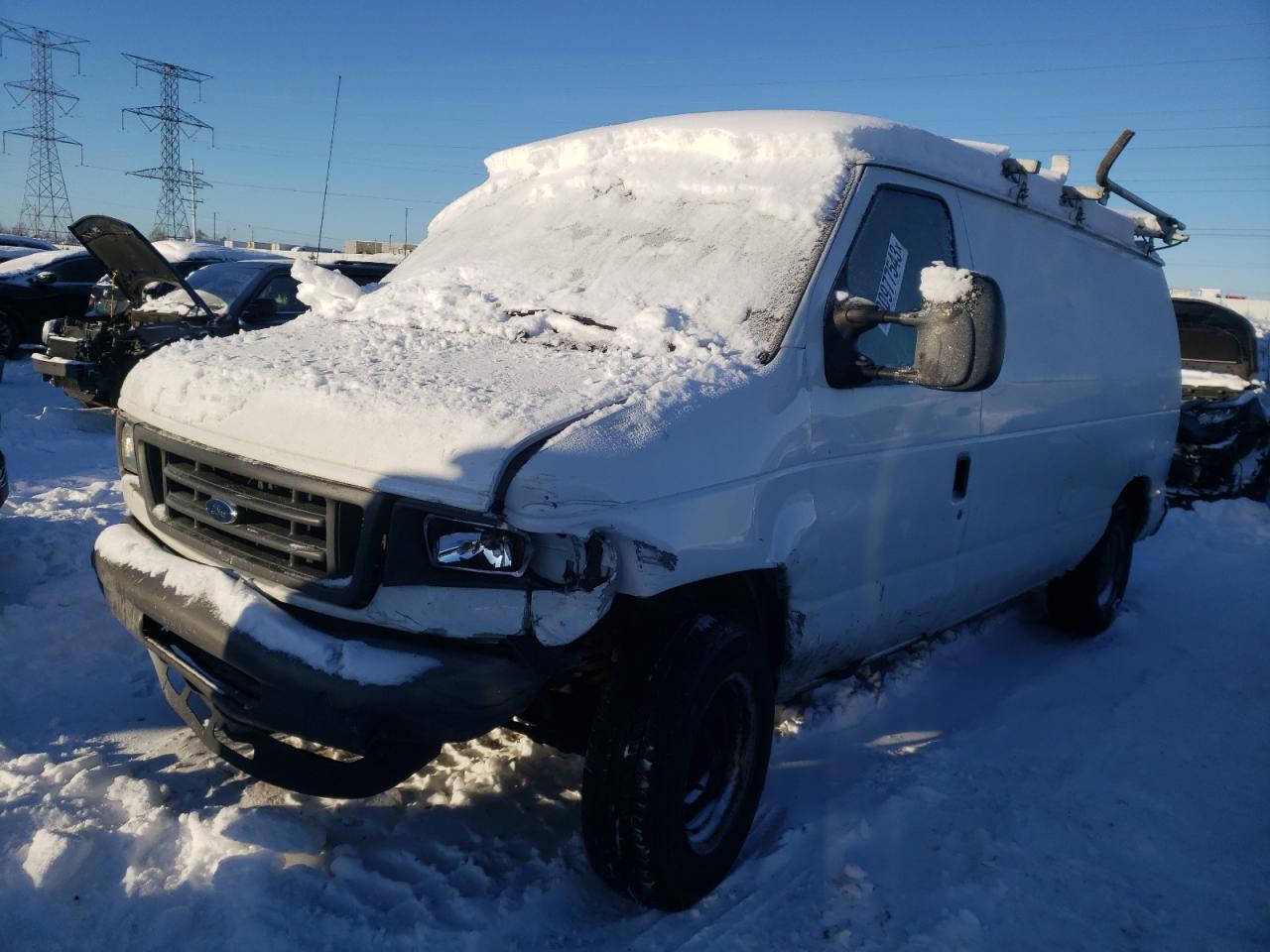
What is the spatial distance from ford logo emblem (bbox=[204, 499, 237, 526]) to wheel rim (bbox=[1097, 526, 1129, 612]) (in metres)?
4.80

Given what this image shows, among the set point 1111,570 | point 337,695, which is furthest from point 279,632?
point 1111,570

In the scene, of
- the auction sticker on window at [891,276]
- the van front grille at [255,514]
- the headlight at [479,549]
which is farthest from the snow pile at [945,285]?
the van front grille at [255,514]

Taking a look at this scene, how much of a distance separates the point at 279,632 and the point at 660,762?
3.40ft

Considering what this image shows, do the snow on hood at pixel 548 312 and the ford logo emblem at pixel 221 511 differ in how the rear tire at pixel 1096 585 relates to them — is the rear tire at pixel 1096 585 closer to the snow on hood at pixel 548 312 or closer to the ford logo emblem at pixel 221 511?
the snow on hood at pixel 548 312

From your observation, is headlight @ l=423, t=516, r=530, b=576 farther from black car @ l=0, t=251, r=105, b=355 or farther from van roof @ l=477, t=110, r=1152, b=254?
black car @ l=0, t=251, r=105, b=355

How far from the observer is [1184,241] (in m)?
6.02

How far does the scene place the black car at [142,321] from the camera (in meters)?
8.81

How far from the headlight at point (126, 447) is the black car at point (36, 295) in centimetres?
1162

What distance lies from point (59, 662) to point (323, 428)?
241cm

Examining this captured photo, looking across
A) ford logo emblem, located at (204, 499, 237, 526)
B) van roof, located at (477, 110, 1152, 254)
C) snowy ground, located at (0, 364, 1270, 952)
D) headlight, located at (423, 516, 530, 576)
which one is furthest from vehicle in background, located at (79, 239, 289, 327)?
headlight, located at (423, 516, 530, 576)

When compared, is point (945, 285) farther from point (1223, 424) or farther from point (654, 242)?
point (1223, 424)

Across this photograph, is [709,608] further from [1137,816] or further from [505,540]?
[1137,816]

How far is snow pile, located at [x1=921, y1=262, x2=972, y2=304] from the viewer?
274cm

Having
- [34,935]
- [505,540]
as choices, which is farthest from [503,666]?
[34,935]
